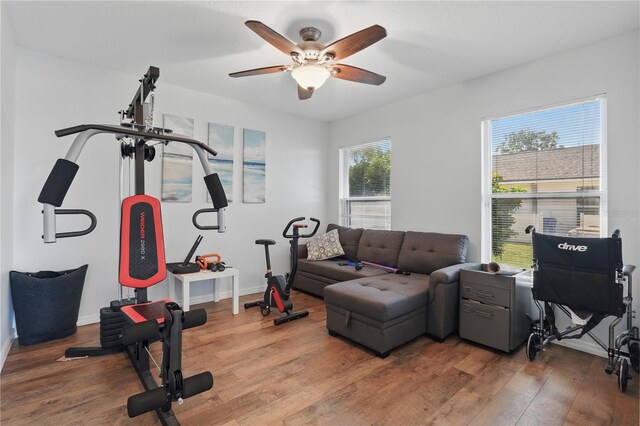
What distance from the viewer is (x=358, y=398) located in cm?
197

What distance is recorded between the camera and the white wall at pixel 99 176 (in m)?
2.91

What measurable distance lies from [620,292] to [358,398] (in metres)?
1.88

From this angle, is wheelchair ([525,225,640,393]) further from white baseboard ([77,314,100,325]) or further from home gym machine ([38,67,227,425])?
white baseboard ([77,314,100,325])

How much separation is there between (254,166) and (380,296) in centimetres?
262

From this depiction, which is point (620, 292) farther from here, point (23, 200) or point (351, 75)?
point (23, 200)

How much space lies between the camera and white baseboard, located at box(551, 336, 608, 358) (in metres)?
2.54

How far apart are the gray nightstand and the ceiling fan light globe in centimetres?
208

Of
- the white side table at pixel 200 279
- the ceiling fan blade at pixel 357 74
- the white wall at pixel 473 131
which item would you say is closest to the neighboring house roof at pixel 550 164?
the white wall at pixel 473 131

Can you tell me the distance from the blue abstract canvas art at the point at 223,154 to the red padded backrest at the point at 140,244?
171 centimetres

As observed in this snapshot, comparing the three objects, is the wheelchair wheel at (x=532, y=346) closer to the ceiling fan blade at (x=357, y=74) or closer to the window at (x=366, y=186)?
the window at (x=366, y=186)

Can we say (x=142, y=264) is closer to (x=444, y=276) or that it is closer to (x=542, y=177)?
(x=444, y=276)

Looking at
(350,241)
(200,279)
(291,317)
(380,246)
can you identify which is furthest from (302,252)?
(200,279)

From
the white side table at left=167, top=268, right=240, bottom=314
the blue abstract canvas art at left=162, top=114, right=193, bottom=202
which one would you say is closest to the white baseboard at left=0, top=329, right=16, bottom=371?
the white side table at left=167, top=268, right=240, bottom=314

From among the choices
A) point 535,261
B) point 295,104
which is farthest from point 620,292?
point 295,104
